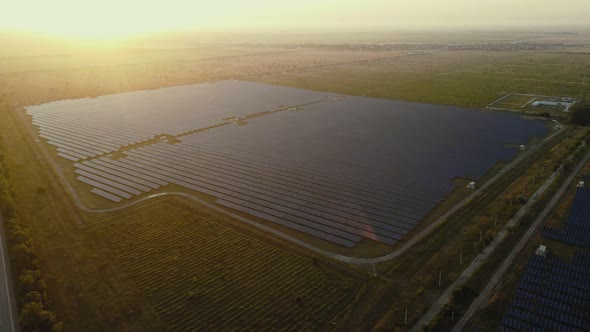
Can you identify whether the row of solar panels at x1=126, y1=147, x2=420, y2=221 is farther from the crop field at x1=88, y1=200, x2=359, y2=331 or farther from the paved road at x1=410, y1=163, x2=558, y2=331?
the crop field at x1=88, y1=200, x2=359, y2=331

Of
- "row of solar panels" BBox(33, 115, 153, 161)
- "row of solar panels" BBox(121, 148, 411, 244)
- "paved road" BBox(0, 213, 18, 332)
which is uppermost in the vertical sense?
"row of solar panels" BBox(33, 115, 153, 161)

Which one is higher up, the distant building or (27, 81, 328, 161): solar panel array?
(27, 81, 328, 161): solar panel array

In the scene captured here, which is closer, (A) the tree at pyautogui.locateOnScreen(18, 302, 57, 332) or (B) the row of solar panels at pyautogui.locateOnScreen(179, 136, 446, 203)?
(A) the tree at pyautogui.locateOnScreen(18, 302, 57, 332)

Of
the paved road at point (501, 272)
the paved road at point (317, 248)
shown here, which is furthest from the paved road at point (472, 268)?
the paved road at point (317, 248)

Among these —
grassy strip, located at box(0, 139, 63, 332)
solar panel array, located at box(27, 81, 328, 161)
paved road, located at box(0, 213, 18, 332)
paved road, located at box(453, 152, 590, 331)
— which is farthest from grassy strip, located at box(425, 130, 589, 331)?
solar panel array, located at box(27, 81, 328, 161)

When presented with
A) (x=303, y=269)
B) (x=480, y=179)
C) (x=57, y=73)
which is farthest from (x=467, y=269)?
(x=57, y=73)

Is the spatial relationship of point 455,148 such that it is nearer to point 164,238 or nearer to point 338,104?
point 338,104

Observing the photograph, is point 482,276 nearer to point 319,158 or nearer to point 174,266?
point 174,266
